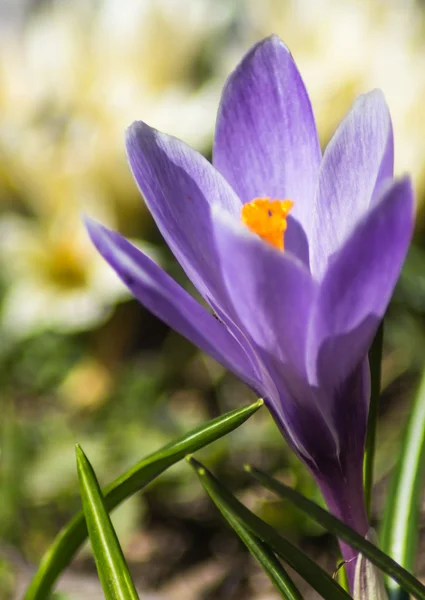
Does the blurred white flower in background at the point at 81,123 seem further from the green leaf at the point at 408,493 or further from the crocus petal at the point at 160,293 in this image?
the crocus petal at the point at 160,293

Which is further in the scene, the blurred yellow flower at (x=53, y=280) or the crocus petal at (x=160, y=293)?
the blurred yellow flower at (x=53, y=280)

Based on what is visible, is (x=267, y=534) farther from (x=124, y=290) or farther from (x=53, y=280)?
(x=53, y=280)

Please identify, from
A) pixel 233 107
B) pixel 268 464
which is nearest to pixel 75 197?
pixel 268 464

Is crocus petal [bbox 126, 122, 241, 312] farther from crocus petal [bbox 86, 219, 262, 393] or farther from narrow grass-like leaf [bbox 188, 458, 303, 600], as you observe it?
narrow grass-like leaf [bbox 188, 458, 303, 600]

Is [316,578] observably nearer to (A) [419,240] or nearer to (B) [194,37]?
(A) [419,240]

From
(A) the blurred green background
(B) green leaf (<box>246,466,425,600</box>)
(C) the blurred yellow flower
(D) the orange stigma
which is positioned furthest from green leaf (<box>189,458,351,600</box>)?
(C) the blurred yellow flower

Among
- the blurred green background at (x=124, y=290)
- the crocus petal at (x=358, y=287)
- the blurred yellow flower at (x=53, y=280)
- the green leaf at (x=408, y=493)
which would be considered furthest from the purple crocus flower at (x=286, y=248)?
the blurred yellow flower at (x=53, y=280)
